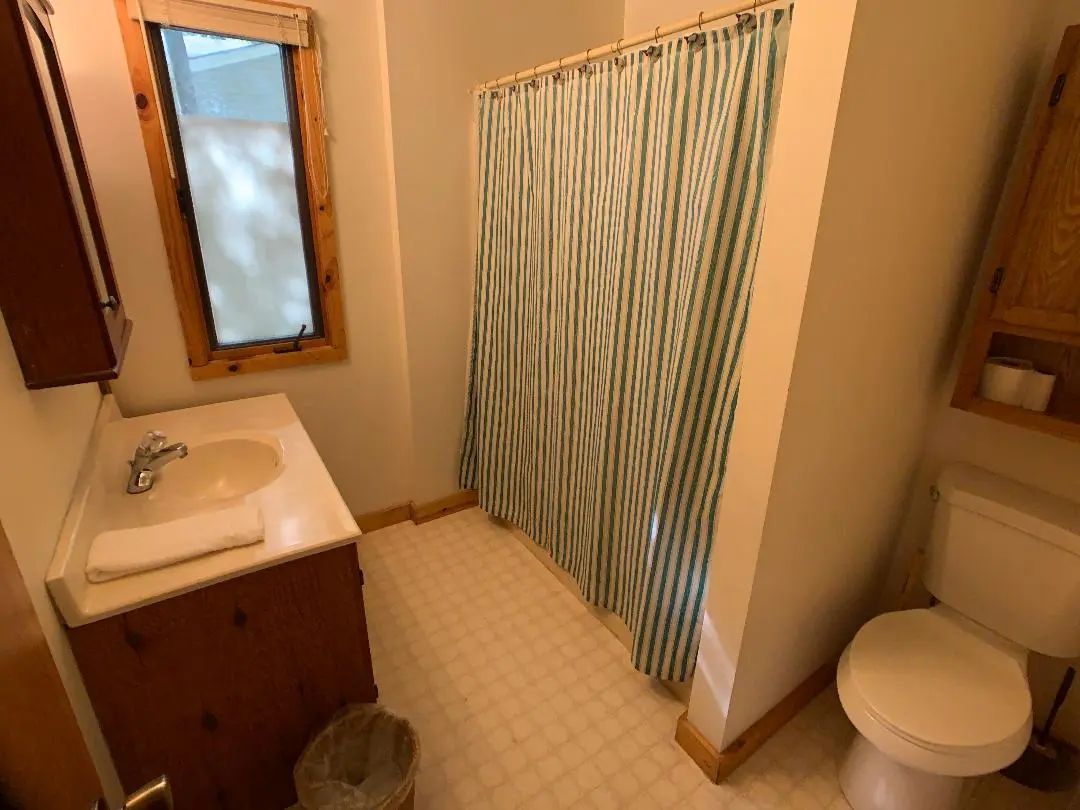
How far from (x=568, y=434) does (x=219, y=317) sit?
1.29m

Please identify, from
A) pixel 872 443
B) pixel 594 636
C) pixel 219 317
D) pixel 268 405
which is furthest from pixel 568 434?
pixel 219 317

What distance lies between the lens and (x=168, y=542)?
1094mm

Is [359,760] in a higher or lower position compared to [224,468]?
lower

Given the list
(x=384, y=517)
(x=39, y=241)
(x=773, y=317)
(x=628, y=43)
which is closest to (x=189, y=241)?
(x=39, y=241)

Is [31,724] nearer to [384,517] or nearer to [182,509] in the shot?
[182,509]

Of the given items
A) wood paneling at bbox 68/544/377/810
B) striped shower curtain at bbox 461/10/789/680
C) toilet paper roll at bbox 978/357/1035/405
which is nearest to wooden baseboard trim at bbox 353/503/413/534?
striped shower curtain at bbox 461/10/789/680

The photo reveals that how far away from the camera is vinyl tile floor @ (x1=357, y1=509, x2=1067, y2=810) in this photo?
1.41m

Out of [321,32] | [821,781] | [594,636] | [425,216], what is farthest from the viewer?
[425,216]

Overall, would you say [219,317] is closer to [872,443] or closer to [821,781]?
[872,443]

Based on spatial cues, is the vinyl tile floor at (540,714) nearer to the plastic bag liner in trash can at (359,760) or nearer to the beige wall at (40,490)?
the plastic bag liner in trash can at (359,760)

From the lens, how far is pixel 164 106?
1620 mm

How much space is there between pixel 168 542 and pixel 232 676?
32cm

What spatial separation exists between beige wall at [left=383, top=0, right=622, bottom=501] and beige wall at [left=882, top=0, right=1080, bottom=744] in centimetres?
158

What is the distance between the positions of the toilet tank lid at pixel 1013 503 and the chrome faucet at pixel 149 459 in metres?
2.05
